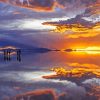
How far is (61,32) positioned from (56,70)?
0.90 metres

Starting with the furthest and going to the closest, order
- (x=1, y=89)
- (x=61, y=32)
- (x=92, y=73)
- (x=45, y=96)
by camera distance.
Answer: (x=61, y=32)
(x=92, y=73)
(x=1, y=89)
(x=45, y=96)

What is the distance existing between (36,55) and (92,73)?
2.09 meters

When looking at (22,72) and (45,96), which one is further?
(22,72)

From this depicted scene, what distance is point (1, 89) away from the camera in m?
5.65

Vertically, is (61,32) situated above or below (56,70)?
above

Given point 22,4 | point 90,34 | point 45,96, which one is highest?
point 22,4

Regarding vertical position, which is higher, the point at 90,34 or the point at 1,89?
the point at 90,34

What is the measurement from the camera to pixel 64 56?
7.92m

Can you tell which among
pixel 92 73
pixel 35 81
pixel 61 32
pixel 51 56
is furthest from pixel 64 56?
pixel 35 81

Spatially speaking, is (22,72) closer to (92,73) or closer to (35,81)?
(35,81)

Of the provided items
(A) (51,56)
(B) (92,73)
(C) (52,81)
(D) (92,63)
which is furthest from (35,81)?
(A) (51,56)

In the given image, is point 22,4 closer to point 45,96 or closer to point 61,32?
point 61,32

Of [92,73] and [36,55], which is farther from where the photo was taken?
[36,55]

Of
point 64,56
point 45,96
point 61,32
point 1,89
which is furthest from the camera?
point 64,56
